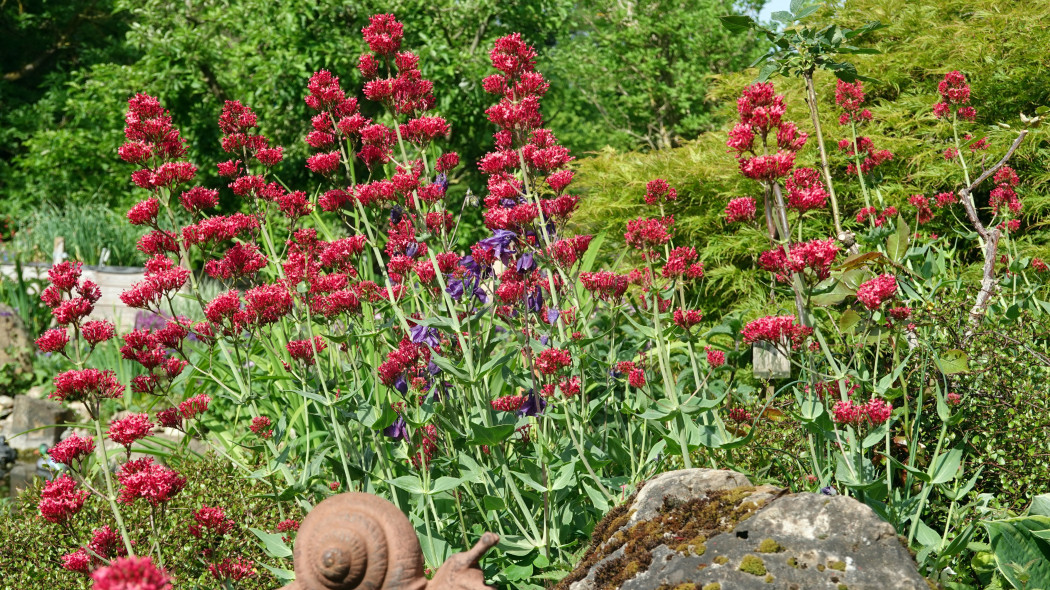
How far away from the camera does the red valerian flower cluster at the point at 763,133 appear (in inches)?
88.8

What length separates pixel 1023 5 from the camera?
17.8 feet

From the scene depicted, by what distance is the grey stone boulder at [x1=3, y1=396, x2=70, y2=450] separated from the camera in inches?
290

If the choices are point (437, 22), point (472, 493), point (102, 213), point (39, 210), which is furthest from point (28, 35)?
point (472, 493)

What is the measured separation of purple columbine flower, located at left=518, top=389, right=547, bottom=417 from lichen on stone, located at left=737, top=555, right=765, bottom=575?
1020 mm

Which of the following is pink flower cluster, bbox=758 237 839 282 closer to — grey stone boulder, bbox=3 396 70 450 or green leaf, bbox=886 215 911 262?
green leaf, bbox=886 215 911 262

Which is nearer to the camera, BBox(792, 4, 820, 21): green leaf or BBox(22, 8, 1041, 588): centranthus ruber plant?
BBox(22, 8, 1041, 588): centranthus ruber plant

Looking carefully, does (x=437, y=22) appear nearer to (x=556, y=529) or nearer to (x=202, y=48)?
(x=202, y=48)

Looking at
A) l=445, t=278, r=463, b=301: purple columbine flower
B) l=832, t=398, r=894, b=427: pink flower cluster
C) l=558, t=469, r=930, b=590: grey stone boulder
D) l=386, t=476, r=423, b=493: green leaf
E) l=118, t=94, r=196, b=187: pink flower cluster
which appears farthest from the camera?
l=445, t=278, r=463, b=301: purple columbine flower

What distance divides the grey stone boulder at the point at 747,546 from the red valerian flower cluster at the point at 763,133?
33.4 inches

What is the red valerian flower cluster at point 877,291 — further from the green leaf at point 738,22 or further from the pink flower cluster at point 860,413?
the green leaf at point 738,22

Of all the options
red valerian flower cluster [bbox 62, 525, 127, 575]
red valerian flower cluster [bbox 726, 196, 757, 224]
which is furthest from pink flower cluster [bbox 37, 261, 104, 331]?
red valerian flower cluster [bbox 726, 196, 757, 224]

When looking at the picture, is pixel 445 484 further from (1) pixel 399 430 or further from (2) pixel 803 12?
(2) pixel 803 12

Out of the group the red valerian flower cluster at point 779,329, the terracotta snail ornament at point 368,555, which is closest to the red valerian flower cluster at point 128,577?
the terracotta snail ornament at point 368,555

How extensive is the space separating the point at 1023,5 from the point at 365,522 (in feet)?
18.7
